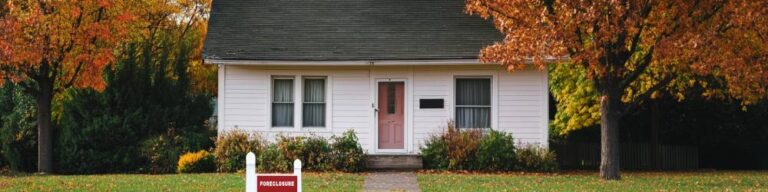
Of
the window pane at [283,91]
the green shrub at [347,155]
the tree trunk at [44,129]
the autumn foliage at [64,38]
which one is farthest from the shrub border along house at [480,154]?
the tree trunk at [44,129]

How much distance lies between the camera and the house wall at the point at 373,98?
2470cm

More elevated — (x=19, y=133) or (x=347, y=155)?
(x=19, y=133)

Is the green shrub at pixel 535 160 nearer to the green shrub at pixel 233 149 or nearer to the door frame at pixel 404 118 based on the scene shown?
the door frame at pixel 404 118

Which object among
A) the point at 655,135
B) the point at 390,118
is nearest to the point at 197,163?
the point at 390,118

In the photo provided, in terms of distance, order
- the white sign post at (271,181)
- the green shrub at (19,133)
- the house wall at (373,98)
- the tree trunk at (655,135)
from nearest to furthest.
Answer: the white sign post at (271,181), the house wall at (373,98), the green shrub at (19,133), the tree trunk at (655,135)

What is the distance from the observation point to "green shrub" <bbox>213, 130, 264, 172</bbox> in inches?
939

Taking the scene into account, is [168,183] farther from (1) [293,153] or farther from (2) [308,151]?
(2) [308,151]

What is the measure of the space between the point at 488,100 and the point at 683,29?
6.94m

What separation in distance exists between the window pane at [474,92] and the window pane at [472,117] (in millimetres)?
180

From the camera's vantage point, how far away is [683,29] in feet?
62.2

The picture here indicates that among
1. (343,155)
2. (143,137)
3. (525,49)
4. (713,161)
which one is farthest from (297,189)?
(713,161)

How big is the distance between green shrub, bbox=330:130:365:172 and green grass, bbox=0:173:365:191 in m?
1.95

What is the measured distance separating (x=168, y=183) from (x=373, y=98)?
24.0 feet

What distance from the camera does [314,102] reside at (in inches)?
994
